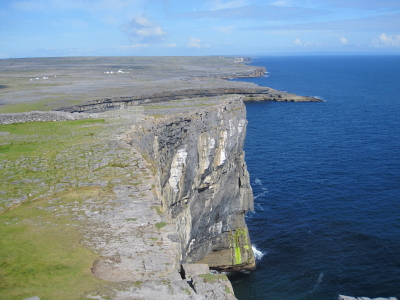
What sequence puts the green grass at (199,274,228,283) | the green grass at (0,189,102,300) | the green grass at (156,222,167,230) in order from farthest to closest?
the green grass at (156,222,167,230), the green grass at (199,274,228,283), the green grass at (0,189,102,300)

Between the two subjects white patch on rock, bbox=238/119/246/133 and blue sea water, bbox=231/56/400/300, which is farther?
white patch on rock, bbox=238/119/246/133

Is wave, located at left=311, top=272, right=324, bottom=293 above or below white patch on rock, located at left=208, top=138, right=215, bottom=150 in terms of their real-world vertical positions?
below

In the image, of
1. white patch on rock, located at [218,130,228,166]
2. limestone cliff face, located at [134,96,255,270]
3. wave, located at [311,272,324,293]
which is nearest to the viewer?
limestone cliff face, located at [134,96,255,270]

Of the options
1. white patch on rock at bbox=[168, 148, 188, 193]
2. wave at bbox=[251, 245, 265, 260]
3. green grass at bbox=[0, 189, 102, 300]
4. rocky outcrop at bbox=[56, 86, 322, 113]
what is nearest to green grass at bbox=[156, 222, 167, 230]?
green grass at bbox=[0, 189, 102, 300]

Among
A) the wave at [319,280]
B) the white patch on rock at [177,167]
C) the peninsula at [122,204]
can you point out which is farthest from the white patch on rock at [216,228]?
the wave at [319,280]

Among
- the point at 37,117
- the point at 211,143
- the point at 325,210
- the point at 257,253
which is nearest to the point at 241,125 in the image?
the point at 211,143

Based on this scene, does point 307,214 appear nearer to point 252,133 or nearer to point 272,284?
point 272,284

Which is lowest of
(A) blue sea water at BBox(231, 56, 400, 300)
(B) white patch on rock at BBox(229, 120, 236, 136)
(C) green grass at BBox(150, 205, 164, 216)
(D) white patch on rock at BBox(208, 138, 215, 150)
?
(A) blue sea water at BBox(231, 56, 400, 300)

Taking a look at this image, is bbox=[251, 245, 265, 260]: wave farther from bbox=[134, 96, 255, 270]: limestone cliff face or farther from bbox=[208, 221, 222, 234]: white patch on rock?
bbox=[208, 221, 222, 234]: white patch on rock
